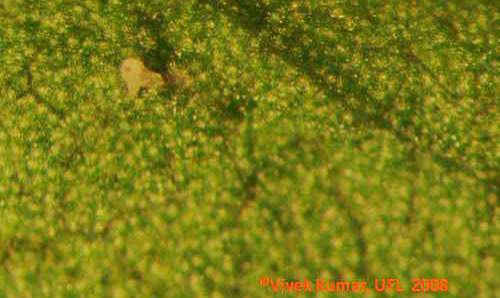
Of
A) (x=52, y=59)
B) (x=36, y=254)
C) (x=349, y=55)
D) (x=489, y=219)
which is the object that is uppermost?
(x=349, y=55)

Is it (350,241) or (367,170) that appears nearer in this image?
(350,241)

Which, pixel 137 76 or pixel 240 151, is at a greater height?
pixel 137 76

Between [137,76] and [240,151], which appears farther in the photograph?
[137,76]

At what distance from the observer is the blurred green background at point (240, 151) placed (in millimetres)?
8078

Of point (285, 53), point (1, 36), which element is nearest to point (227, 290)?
point (285, 53)

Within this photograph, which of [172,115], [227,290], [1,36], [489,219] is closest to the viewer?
[227,290]

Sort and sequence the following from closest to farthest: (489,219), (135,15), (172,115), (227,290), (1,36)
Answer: (227,290), (489,219), (172,115), (1,36), (135,15)

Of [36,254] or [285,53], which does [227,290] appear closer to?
[36,254]

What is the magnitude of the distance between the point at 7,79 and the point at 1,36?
1.33 metres

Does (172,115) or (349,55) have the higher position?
(349,55)

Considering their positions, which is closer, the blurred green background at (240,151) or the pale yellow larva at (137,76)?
the blurred green background at (240,151)

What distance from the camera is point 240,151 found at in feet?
30.0

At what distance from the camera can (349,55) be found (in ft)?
35.6

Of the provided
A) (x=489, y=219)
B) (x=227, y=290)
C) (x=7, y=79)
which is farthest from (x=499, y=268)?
(x=7, y=79)
